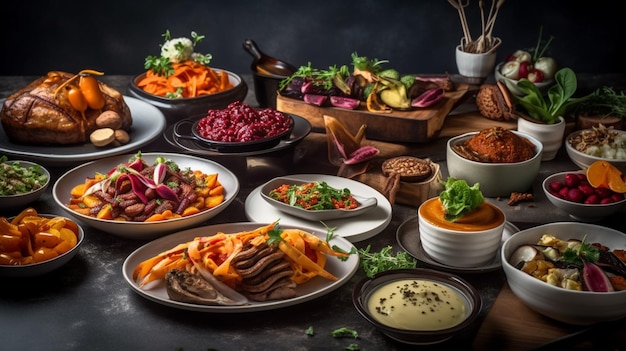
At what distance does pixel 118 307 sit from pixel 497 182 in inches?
72.1

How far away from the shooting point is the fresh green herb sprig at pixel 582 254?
2830mm

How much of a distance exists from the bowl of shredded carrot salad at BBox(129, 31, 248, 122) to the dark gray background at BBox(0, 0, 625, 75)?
1468 mm

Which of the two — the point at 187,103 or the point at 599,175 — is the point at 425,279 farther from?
the point at 187,103

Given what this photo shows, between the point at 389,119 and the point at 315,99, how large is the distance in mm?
438

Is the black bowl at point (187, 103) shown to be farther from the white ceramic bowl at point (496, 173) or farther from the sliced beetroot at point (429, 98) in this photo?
the white ceramic bowl at point (496, 173)

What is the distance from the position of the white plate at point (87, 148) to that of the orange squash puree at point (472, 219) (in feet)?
5.40

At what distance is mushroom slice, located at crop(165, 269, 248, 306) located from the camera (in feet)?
9.09

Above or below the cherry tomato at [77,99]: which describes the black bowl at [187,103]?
below

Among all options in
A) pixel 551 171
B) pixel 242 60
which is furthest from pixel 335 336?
pixel 242 60

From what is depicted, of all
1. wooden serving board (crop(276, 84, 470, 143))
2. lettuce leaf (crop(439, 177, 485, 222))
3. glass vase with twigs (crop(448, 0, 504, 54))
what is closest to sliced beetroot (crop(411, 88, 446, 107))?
wooden serving board (crop(276, 84, 470, 143))

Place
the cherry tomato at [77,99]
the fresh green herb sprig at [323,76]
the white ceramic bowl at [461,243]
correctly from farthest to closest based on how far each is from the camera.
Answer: the fresh green herb sprig at [323,76]
the cherry tomato at [77,99]
the white ceramic bowl at [461,243]

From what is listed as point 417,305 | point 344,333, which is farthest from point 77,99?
point 417,305

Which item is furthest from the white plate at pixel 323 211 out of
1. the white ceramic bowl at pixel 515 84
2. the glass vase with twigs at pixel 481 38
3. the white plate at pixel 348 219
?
the glass vase with twigs at pixel 481 38

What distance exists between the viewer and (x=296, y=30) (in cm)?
638
